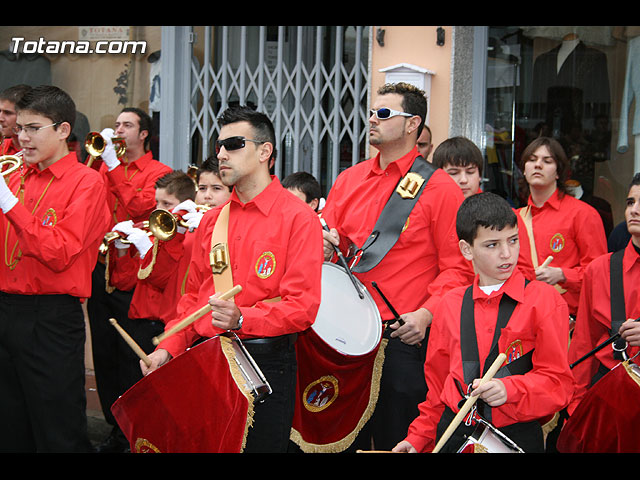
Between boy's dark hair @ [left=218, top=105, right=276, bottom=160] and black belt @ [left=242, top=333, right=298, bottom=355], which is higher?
boy's dark hair @ [left=218, top=105, right=276, bottom=160]

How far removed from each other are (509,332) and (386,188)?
1.35 metres

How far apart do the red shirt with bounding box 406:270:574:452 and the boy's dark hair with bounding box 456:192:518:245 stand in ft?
0.68

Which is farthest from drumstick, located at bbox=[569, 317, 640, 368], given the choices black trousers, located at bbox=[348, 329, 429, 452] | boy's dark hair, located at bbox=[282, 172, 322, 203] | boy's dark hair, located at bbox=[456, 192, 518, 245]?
boy's dark hair, located at bbox=[282, 172, 322, 203]

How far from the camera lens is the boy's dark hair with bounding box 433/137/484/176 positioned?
477 centimetres

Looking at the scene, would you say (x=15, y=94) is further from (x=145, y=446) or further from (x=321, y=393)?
(x=145, y=446)

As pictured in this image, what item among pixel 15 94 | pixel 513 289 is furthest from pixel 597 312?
pixel 15 94

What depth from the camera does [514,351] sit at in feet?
9.35

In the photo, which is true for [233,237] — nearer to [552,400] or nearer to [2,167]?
[552,400]

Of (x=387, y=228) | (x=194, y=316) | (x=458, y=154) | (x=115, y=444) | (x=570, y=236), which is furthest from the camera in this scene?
(x=115, y=444)

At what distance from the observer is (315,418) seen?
3699 mm

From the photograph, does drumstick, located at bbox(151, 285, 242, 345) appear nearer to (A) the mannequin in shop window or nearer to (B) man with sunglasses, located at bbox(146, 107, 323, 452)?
(B) man with sunglasses, located at bbox(146, 107, 323, 452)

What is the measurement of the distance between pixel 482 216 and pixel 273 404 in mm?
1106

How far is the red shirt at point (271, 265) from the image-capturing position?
120 inches
